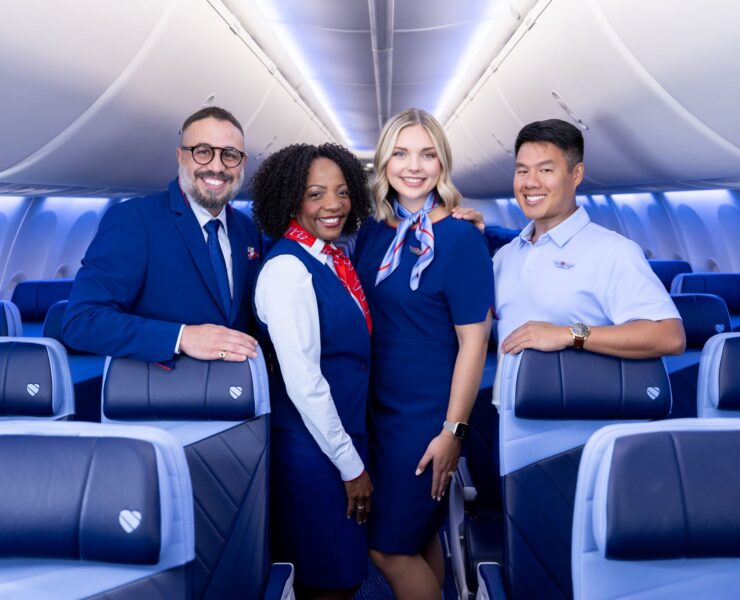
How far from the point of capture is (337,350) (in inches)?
76.5

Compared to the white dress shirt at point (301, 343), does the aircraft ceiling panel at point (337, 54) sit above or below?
above

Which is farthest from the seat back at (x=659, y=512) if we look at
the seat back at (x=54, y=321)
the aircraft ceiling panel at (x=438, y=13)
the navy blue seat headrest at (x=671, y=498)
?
the aircraft ceiling panel at (x=438, y=13)

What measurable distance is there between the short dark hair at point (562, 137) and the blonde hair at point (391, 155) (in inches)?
14.2

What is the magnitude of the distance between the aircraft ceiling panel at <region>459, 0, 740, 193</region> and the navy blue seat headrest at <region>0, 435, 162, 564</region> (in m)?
2.80

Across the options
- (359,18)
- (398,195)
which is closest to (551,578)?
(398,195)

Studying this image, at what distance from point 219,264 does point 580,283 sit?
1.20 metres

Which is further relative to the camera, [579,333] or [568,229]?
[568,229]

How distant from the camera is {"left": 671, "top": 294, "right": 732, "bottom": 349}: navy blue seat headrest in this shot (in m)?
3.71

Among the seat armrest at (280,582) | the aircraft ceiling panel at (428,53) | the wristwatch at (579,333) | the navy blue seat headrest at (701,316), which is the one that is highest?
the aircraft ceiling panel at (428,53)

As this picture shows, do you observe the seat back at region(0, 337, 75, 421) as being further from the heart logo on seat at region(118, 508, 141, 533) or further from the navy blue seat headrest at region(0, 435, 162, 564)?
the heart logo on seat at region(118, 508, 141, 533)

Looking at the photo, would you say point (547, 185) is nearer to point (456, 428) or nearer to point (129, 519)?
point (456, 428)

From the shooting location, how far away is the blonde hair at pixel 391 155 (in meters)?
2.12

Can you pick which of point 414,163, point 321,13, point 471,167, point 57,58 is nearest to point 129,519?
point 414,163

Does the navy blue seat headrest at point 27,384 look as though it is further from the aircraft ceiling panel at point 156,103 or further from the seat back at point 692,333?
the seat back at point 692,333
